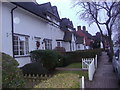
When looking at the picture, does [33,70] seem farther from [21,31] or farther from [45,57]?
[21,31]

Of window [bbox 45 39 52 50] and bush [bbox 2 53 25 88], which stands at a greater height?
window [bbox 45 39 52 50]

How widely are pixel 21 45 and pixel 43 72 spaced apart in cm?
373

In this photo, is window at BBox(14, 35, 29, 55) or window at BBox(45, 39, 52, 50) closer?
window at BBox(14, 35, 29, 55)

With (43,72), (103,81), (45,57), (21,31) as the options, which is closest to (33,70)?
(43,72)

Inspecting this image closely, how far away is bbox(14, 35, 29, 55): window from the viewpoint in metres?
13.9

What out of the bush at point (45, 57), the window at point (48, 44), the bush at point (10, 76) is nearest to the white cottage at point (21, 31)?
the window at point (48, 44)

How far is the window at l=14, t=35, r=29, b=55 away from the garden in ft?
2.61

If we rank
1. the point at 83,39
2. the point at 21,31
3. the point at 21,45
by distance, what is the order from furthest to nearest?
the point at 83,39, the point at 21,45, the point at 21,31

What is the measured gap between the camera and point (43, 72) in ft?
40.2

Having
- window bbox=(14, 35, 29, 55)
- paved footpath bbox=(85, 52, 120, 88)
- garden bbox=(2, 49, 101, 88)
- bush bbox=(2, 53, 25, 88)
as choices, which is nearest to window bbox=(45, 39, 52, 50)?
garden bbox=(2, 49, 101, 88)

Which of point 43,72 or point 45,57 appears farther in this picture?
point 45,57

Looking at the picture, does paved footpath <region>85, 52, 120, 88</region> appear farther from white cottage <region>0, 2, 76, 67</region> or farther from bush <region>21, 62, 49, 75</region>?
white cottage <region>0, 2, 76, 67</region>

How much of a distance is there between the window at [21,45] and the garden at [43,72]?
79 centimetres

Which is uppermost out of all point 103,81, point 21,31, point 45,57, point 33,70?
point 21,31
